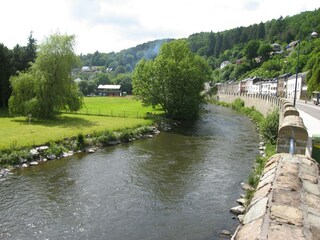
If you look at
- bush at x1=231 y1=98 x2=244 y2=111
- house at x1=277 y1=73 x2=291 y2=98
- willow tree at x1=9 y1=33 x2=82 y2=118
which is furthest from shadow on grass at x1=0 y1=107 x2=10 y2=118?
house at x1=277 y1=73 x2=291 y2=98

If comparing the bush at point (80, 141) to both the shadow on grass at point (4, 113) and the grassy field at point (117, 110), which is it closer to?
the shadow on grass at point (4, 113)

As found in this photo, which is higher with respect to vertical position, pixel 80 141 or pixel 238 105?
pixel 238 105

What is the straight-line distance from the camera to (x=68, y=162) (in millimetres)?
24484

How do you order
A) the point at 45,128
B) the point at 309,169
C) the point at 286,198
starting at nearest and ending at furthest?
the point at 286,198 < the point at 309,169 < the point at 45,128

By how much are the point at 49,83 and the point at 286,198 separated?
39.9 metres

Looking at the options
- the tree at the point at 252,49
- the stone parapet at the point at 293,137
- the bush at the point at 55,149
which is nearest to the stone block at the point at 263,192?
the stone parapet at the point at 293,137

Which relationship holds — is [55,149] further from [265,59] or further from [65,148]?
[265,59]

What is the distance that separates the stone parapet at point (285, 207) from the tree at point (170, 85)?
4186 centimetres

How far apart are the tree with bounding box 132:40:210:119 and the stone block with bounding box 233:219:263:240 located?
43606mm

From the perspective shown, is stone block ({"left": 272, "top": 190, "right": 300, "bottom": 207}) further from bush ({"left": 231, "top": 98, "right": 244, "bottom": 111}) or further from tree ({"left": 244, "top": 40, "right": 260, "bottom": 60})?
tree ({"left": 244, "top": 40, "right": 260, "bottom": 60})

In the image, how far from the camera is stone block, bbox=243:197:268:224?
3978 millimetres

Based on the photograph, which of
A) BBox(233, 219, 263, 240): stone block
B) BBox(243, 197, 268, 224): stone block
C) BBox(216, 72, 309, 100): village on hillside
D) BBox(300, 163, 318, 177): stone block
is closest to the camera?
BBox(233, 219, 263, 240): stone block

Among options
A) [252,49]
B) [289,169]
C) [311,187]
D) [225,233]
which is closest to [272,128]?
[225,233]

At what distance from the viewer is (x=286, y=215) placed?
150 inches
